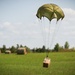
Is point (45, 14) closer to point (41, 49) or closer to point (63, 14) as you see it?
point (63, 14)

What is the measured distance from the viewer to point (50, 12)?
970 inches

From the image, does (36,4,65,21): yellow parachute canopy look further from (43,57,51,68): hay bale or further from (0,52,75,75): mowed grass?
(0,52,75,75): mowed grass

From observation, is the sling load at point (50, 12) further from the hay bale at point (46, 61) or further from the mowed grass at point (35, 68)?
the mowed grass at point (35, 68)

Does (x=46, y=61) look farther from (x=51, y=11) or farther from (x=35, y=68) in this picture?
(x=51, y=11)

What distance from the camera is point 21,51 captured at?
52.2m

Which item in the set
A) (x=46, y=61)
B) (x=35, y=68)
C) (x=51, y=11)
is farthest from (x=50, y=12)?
(x=35, y=68)

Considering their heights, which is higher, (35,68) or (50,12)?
(50,12)

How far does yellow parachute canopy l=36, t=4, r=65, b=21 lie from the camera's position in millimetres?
24670

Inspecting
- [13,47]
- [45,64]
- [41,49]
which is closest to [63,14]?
[45,64]

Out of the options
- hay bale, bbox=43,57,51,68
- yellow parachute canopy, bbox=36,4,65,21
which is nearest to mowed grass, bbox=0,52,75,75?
hay bale, bbox=43,57,51,68

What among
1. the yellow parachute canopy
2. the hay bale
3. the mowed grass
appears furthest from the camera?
the yellow parachute canopy

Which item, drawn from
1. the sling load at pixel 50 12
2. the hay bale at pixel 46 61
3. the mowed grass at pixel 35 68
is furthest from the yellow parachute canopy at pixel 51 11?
the mowed grass at pixel 35 68

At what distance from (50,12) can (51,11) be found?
0.15 m

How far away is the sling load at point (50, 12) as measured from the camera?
24609 millimetres
